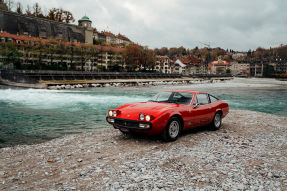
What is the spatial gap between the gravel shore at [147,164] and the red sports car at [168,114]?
49cm

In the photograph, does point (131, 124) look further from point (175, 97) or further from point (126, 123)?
point (175, 97)

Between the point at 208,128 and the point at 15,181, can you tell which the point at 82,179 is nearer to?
the point at 15,181

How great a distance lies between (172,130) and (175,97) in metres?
1.46

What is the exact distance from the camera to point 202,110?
8.12 metres

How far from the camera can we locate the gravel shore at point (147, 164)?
4355mm

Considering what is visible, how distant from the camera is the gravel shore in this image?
4.36 metres

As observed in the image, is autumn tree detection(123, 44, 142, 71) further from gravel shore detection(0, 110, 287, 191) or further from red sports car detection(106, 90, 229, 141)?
gravel shore detection(0, 110, 287, 191)

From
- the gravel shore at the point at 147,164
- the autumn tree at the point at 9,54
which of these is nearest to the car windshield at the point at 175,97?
the gravel shore at the point at 147,164

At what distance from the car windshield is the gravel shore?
1244 millimetres

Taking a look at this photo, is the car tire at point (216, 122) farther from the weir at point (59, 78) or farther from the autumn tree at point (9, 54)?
the autumn tree at point (9, 54)

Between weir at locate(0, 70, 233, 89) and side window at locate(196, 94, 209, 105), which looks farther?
weir at locate(0, 70, 233, 89)

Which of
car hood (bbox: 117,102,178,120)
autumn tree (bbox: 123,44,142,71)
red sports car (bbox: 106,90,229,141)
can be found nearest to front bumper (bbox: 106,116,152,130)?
red sports car (bbox: 106,90,229,141)

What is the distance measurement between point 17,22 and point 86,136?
109056 mm

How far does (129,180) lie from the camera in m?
4.46
